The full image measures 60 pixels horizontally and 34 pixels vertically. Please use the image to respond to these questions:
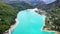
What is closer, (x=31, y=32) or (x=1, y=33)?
(x=1, y=33)

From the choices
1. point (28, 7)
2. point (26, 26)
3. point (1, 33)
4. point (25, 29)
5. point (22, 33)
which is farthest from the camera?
point (28, 7)

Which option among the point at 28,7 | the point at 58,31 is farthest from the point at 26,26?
the point at 28,7

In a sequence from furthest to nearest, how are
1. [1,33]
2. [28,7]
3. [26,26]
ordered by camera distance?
[28,7] → [26,26] → [1,33]

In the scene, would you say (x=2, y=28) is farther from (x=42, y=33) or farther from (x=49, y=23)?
(x=49, y=23)

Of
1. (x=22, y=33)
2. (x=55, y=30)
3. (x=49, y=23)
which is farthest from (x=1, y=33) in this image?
(x=49, y=23)

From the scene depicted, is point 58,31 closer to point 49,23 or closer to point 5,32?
point 49,23

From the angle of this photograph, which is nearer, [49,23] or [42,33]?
[42,33]

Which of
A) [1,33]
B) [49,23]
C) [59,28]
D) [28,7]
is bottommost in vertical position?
[1,33]

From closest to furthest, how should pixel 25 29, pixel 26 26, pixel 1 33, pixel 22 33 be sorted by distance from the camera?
pixel 1 33 < pixel 22 33 < pixel 25 29 < pixel 26 26

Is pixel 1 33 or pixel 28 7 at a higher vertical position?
pixel 28 7
